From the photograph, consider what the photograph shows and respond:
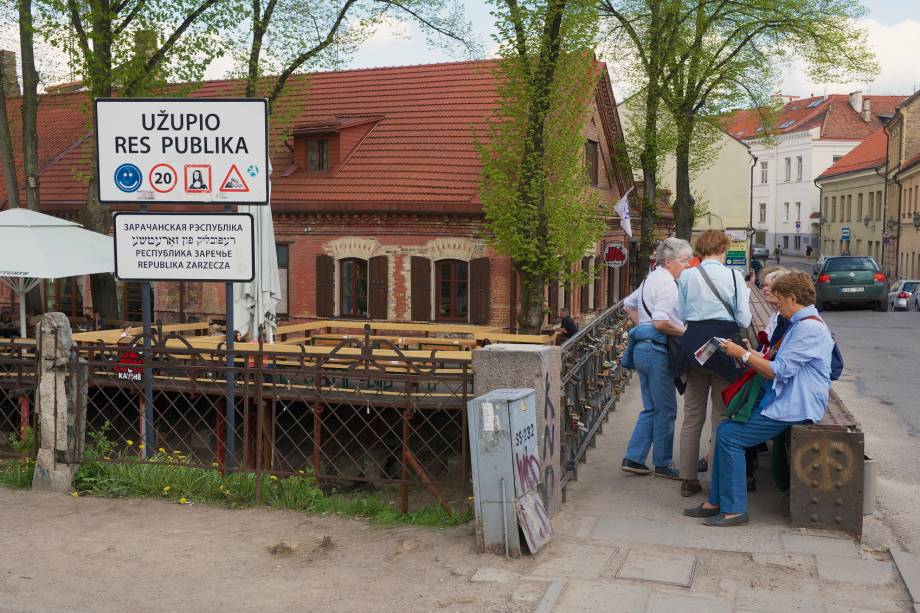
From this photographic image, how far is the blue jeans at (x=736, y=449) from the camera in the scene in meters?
6.40

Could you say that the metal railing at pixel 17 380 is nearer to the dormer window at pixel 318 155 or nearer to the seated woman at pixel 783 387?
the seated woman at pixel 783 387

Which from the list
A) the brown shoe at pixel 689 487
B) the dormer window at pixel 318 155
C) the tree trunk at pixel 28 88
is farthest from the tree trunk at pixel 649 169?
the brown shoe at pixel 689 487

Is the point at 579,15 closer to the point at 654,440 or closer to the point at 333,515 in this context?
the point at 654,440

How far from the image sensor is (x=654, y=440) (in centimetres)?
794

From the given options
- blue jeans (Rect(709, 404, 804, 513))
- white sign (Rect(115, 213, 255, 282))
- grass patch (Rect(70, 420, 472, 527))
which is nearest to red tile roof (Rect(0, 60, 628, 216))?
white sign (Rect(115, 213, 255, 282))

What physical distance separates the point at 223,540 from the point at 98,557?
2.54 feet

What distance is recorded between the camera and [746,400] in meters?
6.47

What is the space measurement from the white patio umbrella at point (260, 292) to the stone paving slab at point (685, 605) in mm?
7845

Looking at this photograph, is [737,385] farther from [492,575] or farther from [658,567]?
[492,575]

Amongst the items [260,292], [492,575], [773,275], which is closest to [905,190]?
[260,292]

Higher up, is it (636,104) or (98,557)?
(636,104)

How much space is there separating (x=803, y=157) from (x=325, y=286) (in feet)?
208

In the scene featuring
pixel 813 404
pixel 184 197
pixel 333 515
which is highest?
pixel 184 197

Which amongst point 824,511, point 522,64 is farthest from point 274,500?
point 522,64
